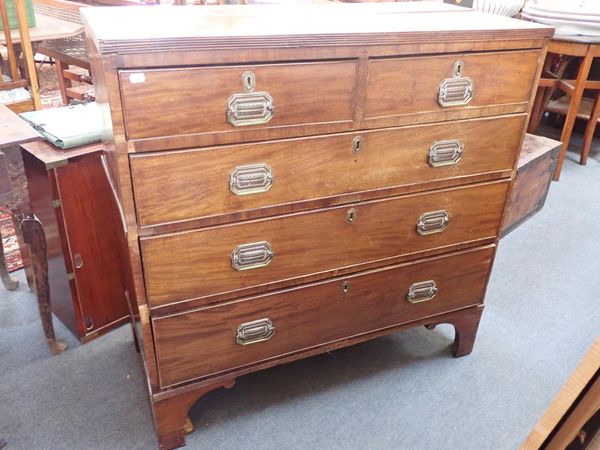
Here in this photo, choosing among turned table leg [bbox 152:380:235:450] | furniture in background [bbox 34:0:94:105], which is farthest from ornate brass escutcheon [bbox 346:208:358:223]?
furniture in background [bbox 34:0:94:105]

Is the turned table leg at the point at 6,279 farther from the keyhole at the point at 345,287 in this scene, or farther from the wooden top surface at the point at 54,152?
the keyhole at the point at 345,287

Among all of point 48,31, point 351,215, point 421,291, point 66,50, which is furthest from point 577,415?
point 66,50

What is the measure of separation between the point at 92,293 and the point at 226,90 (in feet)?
3.02

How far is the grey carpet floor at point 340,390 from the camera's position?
1.40 meters

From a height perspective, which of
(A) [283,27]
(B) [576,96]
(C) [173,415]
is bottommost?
(C) [173,415]

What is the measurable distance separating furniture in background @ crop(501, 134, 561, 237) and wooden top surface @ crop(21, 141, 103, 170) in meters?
1.63

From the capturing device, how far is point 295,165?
1.15 metres

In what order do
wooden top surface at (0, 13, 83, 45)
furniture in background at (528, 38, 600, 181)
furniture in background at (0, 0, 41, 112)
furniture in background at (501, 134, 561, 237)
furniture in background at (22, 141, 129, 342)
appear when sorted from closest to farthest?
furniture in background at (22, 141, 129, 342) < furniture in background at (0, 0, 41, 112) < furniture in background at (501, 134, 561, 237) < wooden top surface at (0, 13, 83, 45) < furniture in background at (528, 38, 600, 181)

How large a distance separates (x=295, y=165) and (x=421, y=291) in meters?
0.58

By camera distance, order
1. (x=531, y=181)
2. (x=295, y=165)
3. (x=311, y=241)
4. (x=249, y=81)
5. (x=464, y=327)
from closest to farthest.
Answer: (x=249, y=81) < (x=295, y=165) < (x=311, y=241) < (x=464, y=327) < (x=531, y=181)

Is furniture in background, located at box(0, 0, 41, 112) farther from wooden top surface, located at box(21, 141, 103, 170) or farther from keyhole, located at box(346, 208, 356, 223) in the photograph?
keyhole, located at box(346, 208, 356, 223)

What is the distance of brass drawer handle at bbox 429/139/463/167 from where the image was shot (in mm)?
1292

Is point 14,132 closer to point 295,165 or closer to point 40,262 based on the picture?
point 40,262

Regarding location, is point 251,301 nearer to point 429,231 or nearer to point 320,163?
point 320,163
